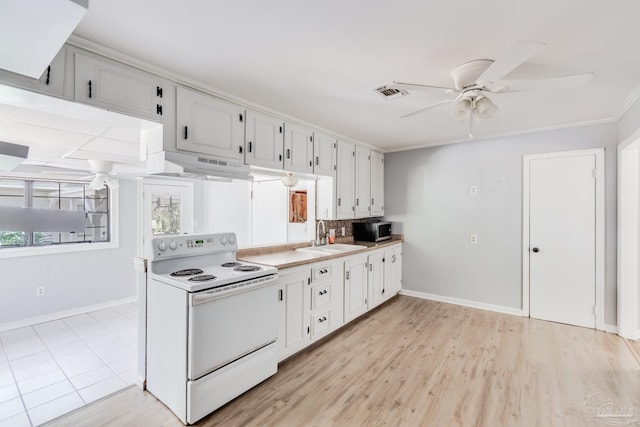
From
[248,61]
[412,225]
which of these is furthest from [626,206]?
→ [248,61]

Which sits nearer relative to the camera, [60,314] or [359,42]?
[359,42]

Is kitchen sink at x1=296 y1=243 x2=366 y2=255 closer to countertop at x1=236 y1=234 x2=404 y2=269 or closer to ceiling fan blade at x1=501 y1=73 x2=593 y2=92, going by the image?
countertop at x1=236 y1=234 x2=404 y2=269

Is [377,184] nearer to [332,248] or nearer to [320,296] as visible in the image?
[332,248]

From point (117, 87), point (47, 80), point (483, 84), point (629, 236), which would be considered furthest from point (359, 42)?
point (629, 236)

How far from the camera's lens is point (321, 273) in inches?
120

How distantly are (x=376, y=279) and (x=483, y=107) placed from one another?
252 centimetres

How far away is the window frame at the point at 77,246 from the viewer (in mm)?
3699

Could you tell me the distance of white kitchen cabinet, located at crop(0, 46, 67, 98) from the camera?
5.16 feet

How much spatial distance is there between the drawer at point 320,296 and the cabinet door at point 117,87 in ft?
6.56

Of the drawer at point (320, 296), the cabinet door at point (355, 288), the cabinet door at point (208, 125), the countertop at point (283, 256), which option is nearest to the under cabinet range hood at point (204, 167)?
the cabinet door at point (208, 125)

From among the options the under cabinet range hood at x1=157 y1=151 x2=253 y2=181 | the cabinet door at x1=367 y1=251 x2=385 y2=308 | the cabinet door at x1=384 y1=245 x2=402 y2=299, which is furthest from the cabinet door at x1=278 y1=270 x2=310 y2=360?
the cabinet door at x1=384 y1=245 x2=402 y2=299

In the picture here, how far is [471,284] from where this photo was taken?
13.7 feet

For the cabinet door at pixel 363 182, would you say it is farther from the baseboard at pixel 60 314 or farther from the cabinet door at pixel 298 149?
the baseboard at pixel 60 314

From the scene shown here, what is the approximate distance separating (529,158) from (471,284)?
1790mm
